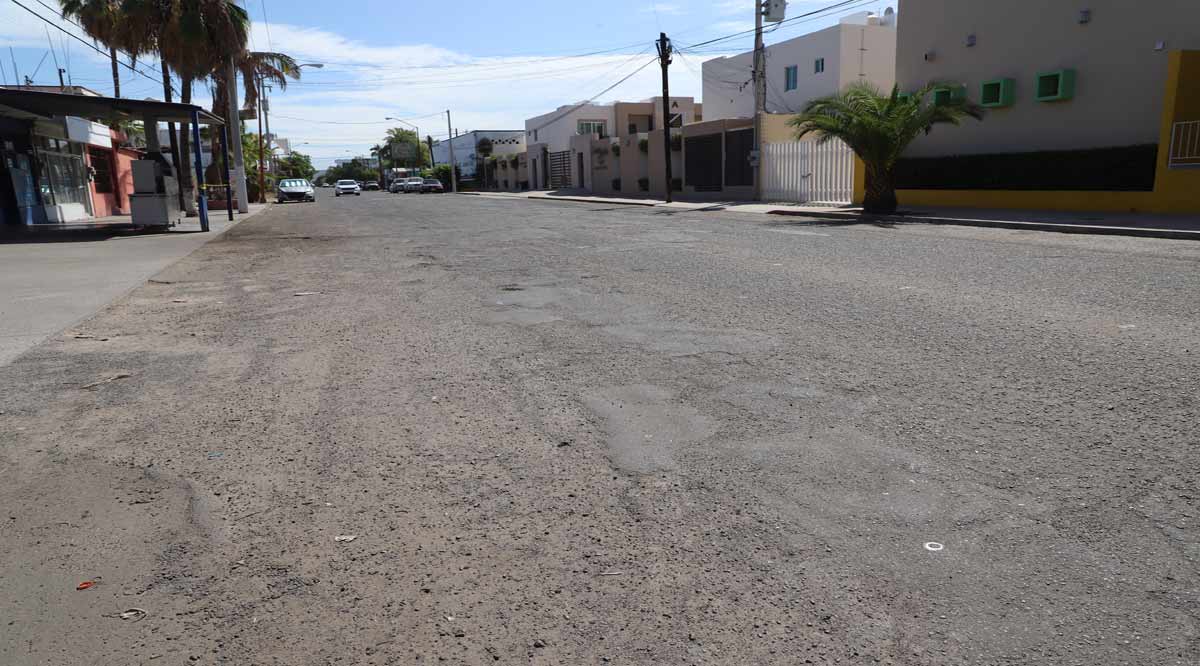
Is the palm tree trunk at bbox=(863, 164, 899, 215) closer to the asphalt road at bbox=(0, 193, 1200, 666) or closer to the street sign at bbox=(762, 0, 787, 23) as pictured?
the street sign at bbox=(762, 0, 787, 23)

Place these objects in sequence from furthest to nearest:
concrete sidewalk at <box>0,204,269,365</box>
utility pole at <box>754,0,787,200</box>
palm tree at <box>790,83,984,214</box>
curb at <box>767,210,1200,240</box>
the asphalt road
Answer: utility pole at <box>754,0,787,200</box> < palm tree at <box>790,83,984,214</box> < curb at <box>767,210,1200,240</box> < concrete sidewalk at <box>0,204,269,365</box> < the asphalt road

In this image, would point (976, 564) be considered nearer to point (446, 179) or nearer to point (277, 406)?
point (277, 406)

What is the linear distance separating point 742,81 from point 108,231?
38.8 m

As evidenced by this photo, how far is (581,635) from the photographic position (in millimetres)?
2580

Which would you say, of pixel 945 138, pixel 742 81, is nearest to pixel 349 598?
pixel 945 138

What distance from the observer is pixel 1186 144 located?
16844mm

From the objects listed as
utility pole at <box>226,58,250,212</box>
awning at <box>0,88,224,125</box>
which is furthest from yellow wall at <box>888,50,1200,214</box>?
utility pole at <box>226,58,250,212</box>

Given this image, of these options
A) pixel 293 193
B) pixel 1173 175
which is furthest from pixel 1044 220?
pixel 293 193

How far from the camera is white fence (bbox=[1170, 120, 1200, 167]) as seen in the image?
54.8 ft

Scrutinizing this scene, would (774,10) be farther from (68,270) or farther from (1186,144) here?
(68,270)

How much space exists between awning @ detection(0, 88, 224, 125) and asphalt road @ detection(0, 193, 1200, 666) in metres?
12.1

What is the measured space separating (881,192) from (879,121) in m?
1.86

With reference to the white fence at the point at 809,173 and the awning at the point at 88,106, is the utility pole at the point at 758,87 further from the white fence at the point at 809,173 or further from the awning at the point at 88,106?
the awning at the point at 88,106

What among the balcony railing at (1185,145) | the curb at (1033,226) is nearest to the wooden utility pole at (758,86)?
the curb at (1033,226)
